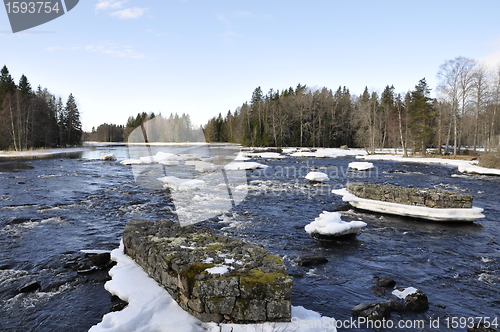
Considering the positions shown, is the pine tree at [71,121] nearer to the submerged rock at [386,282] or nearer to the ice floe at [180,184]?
the ice floe at [180,184]

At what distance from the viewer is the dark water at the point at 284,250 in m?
5.45

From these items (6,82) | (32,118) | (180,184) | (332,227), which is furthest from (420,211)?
(6,82)

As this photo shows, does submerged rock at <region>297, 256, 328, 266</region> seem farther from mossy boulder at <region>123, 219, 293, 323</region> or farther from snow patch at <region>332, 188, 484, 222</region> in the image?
snow patch at <region>332, 188, 484, 222</region>

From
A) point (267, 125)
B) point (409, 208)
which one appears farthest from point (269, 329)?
point (267, 125)

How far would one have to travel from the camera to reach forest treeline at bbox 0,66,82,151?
43.3m

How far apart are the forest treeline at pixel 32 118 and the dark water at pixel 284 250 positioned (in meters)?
36.5

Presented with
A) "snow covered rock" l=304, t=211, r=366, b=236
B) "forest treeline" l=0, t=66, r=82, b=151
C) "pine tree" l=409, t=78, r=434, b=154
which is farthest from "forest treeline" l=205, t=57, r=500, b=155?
"snow covered rock" l=304, t=211, r=366, b=236

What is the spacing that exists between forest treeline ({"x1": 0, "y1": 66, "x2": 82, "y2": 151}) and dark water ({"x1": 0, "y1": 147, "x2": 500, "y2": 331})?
120ft

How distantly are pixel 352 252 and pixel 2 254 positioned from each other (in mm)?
9822

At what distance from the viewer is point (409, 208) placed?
1145 centimetres

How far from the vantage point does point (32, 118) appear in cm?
4619

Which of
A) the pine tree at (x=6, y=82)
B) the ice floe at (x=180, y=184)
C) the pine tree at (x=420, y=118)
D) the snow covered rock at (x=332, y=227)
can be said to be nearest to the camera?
the snow covered rock at (x=332, y=227)

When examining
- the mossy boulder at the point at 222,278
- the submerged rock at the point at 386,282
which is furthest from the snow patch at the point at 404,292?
the mossy boulder at the point at 222,278

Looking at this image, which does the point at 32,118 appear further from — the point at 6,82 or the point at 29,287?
the point at 29,287
